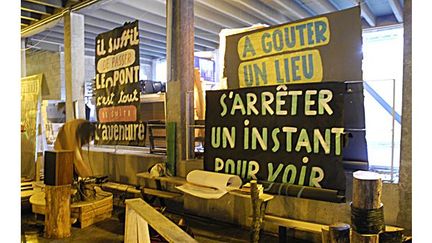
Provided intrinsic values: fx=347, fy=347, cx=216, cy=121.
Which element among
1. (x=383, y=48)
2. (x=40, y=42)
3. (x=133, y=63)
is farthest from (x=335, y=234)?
(x=40, y=42)

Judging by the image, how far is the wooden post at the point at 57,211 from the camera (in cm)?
366

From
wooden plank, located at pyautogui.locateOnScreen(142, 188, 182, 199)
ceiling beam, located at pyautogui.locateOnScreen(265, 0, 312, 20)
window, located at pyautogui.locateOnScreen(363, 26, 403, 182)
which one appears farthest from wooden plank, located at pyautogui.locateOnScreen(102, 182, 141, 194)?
ceiling beam, located at pyautogui.locateOnScreen(265, 0, 312, 20)

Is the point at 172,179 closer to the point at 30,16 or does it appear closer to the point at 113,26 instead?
the point at 113,26

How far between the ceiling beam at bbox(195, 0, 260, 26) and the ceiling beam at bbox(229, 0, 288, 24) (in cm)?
16

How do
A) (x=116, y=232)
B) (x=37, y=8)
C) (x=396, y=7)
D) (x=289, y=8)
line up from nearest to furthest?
(x=116, y=232), (x=396, y=7), (x=289, y=8), (x=37, y=8)

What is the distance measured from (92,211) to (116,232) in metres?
0.53

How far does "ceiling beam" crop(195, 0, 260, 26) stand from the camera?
6205mm

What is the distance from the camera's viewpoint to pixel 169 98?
4766 millimetres

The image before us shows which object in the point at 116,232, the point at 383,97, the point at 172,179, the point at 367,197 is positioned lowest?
the point at 116,232

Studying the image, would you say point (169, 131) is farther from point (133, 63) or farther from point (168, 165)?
point (133, 63)

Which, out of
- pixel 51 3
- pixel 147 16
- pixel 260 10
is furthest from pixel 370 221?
pixel 51 3

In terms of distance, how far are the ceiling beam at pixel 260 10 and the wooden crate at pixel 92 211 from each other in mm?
3979

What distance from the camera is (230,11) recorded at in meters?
6.59

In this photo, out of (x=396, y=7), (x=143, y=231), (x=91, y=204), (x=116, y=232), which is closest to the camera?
(x=143, y=231)
